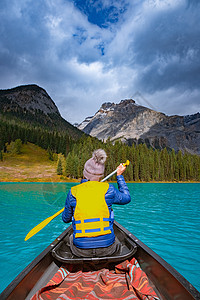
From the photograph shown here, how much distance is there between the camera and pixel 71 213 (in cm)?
406

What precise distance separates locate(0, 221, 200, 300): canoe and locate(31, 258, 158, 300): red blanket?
0.87ft

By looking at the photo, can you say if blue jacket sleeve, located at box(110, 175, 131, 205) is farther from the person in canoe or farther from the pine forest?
the pine forest

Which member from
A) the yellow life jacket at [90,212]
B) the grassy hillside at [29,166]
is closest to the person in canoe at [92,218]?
the yellow life jacket at [90,212]

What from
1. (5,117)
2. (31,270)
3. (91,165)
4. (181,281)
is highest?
(5,117)

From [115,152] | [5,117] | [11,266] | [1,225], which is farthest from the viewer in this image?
[5,117]

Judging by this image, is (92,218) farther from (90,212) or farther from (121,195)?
(121,195)

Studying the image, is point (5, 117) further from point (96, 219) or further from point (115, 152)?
point (96, 219)

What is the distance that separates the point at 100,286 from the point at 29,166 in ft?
325

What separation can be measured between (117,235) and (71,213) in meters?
2.66

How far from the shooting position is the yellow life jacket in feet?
11.6

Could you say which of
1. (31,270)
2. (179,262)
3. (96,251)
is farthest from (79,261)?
(179,262)

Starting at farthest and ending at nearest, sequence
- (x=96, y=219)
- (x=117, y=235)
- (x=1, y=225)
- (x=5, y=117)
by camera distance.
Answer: (x=5, y=117)
(x=1, y=225)
(x=117, y=235)
(x=96, y=219)

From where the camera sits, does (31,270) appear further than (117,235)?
No

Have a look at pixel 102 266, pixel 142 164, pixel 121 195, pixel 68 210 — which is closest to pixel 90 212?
pixel 68 210
